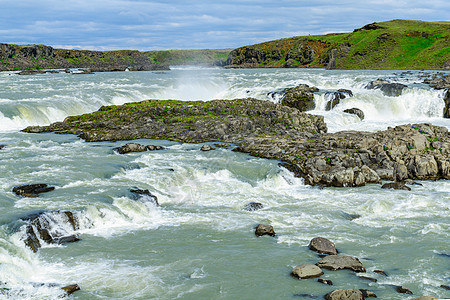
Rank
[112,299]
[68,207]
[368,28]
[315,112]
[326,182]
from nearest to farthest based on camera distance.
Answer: [112,299], [68,207], [326,182], [315,112], [368,28]

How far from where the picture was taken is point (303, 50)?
168 metres

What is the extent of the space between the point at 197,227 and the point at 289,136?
18.3 m

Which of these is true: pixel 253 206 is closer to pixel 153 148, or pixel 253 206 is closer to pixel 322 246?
pixel 322 246

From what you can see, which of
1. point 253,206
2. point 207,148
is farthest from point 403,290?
point 207,148

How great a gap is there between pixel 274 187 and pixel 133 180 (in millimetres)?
8854

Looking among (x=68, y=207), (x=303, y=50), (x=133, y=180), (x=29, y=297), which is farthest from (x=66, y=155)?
(x=303, y=50)

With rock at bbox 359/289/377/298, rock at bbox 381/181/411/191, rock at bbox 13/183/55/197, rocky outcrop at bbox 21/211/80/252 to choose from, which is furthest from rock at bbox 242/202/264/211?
rock at bbox 13/183/55/197

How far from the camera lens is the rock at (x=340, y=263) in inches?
586

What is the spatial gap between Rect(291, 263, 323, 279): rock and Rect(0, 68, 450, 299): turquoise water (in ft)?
0.73

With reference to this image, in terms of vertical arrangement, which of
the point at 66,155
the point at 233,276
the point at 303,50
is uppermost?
the point at 303,50

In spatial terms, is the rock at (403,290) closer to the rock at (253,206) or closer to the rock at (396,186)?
the rock at (253,206)

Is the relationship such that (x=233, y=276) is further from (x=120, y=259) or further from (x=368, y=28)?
(x=368, y=28)

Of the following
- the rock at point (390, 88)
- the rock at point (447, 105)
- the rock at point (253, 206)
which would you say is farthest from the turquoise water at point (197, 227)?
the rock at point (390, 88)

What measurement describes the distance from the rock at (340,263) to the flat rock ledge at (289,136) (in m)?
11.4
